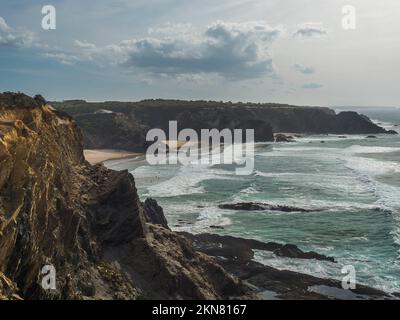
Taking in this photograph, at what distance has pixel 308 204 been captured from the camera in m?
44.3

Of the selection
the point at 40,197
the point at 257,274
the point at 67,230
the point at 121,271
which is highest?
the point at 40,197

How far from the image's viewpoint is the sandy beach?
85481 mm

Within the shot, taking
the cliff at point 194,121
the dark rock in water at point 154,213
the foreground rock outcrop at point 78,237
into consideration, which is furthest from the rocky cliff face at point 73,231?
the cliff at point 194,121

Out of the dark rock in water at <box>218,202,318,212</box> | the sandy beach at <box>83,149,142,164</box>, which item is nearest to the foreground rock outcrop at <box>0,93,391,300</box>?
the dark rock in water at <box>218,202,318,212</box>

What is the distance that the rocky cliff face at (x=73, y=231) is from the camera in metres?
12.8

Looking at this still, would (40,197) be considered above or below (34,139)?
below

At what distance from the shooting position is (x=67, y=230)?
619 inches

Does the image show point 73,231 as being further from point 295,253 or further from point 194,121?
point 194,121

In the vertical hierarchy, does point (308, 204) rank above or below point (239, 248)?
above

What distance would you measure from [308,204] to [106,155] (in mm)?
55911

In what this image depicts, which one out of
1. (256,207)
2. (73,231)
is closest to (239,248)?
(256,207)
